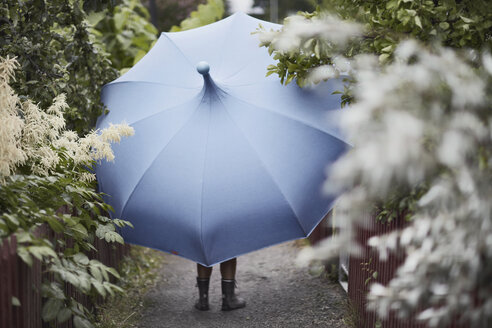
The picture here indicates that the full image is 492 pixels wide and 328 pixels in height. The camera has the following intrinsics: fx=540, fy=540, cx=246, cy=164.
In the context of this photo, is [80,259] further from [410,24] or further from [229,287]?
[410,24]

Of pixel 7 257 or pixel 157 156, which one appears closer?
pixel 7 257

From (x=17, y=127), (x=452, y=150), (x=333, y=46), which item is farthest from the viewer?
(x=333, y=46)

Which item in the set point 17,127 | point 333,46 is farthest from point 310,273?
point 17,127

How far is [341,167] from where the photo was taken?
6.32 ft

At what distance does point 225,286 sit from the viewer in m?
5.00

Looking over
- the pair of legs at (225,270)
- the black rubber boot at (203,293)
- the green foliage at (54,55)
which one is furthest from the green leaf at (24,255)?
the black rubber boot at (203,293)

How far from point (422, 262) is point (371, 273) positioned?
2000 mm

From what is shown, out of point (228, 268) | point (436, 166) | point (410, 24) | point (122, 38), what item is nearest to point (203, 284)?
point (228, 268)

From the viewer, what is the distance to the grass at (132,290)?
466cm

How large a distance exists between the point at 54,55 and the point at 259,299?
9.91ft

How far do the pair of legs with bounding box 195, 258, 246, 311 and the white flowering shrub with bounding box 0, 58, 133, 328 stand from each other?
1.37m

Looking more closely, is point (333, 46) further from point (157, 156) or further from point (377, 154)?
point (377, 154)

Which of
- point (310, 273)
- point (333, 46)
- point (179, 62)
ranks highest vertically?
point (179, 62)

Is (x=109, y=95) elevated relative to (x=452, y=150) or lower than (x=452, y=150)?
elevated
